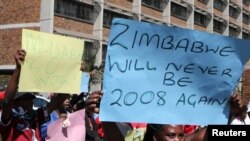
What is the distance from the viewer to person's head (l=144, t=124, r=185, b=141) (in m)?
2.95

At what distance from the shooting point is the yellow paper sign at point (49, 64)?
12.1 ft

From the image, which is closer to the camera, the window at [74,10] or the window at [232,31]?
the window at [74,10]

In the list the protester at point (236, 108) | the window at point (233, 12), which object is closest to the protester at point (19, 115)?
the protester at point (236, 108)

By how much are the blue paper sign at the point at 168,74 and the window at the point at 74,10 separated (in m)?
23.4

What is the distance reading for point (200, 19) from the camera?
42500 millimetres

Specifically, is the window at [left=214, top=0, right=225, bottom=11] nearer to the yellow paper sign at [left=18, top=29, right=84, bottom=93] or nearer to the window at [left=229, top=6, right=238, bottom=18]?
the window at [left=229, top=6, right=238, bottom=18]

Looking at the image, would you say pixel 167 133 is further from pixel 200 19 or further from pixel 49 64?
pixel 200 19

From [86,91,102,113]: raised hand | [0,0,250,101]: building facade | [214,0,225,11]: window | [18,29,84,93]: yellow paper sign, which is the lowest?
[86,91,102,113]: raised hand

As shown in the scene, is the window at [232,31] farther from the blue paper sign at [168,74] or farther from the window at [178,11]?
the blue paper sign at [168,74]

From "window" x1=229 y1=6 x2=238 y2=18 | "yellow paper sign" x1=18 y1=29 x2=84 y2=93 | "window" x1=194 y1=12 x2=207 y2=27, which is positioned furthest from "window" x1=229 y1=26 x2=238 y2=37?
"yellow paper sign" x1=18 y1=29 x2=84 y2=93

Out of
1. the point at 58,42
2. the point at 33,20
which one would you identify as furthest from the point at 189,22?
the point at 58,42

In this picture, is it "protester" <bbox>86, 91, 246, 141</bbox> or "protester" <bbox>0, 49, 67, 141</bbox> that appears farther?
"protester" <bbox>0, 49, 67, 141</bbox>

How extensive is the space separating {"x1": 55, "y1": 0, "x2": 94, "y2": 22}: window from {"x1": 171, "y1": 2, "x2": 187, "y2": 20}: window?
34.0ft

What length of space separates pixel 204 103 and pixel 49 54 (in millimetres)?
1338
